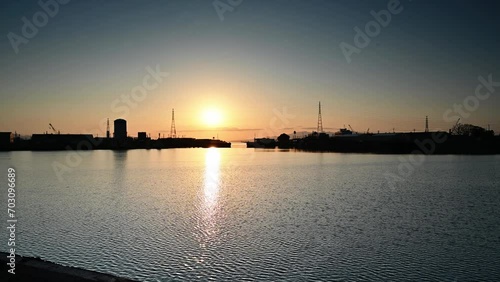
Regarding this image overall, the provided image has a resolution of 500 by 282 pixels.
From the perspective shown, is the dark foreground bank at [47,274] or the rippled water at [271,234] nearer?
the dark foreground bank at [47,274]

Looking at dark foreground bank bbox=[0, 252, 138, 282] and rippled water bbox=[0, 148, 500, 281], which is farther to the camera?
rippled water bbox=[0, 148, 500, 281]

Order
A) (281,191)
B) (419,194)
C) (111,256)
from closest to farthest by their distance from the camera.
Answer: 1. (111,256)
2. (419,194)
3. (281,191)

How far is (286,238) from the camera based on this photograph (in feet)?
59.8

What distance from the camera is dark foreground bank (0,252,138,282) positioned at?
809 cm

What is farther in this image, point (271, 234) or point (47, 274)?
point (271, 234)

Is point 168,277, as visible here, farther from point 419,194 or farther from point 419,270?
point 419,194

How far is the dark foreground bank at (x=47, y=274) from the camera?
8.09 metres

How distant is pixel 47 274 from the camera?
8406mm

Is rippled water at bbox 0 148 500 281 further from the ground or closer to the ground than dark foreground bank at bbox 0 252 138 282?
closer to the ground

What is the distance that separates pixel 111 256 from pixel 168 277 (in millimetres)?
3623

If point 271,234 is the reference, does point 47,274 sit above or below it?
above

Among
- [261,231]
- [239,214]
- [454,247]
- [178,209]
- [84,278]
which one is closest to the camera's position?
[84,278]

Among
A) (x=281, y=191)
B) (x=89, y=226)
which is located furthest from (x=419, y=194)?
(x=89, y=226)

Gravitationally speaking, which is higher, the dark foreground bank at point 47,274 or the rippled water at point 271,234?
the dark foreground bank at point 47,274
